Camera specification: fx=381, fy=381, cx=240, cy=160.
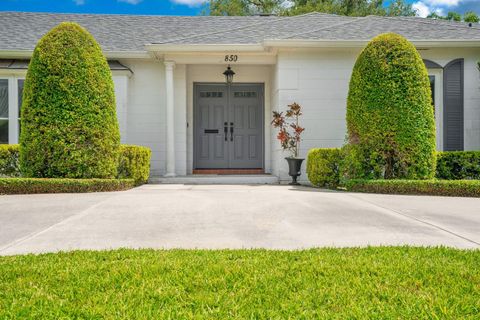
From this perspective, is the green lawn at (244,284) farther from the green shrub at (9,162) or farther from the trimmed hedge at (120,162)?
the green shrub at (9,162)

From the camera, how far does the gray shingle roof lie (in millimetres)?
9513

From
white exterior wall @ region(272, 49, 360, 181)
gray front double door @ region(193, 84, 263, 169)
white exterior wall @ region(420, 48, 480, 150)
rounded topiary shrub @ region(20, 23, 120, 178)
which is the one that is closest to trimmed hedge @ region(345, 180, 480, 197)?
white exterior wall @ region(272, 49, 360, 181)

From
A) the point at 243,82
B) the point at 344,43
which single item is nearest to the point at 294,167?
the point at 344,43

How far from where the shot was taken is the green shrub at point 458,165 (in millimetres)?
7656

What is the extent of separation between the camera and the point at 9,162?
765 centimetres

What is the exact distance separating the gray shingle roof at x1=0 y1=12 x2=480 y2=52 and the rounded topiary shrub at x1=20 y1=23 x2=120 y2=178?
280cm

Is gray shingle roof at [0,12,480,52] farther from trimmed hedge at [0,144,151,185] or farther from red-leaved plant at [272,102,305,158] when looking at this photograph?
trimmed hedge at [0,144,151,185]

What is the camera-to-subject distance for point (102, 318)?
1901 millimetres

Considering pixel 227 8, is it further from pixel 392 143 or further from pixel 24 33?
pixel 392 143

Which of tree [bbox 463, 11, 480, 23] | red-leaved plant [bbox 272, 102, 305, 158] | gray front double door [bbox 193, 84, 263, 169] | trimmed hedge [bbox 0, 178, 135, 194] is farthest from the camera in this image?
tree [bbox 463, 11, 480, 23]

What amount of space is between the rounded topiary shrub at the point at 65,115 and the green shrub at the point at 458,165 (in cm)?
658

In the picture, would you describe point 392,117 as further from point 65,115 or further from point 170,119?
point 65,115

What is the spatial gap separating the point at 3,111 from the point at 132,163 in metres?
4.39

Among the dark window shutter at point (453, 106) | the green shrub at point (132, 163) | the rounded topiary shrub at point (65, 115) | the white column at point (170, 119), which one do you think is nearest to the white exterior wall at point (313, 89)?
the dark window shutter at point (453, 106)
